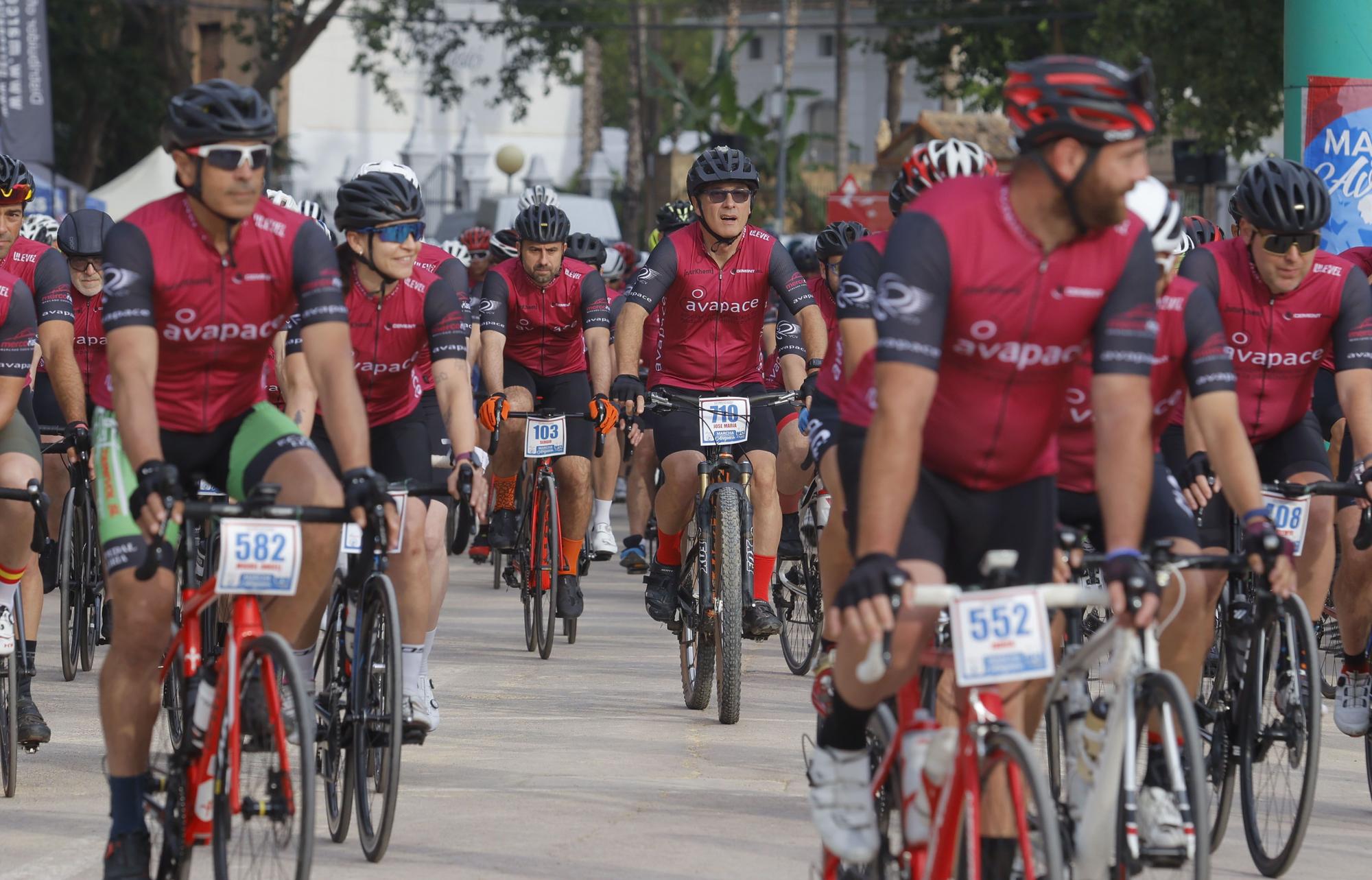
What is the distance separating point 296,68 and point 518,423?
245 ft

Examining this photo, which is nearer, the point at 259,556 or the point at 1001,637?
the point at 1001,637

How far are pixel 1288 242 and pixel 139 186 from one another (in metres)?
29.6

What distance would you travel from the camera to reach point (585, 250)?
44.8ft

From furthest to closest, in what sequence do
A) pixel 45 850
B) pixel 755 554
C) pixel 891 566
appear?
pixel 755 554
pixel 45 850
pixel 891 566

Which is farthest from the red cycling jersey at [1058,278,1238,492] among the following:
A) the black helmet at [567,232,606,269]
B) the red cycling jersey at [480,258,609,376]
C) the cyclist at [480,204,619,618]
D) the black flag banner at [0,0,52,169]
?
the black flag banner at [0,0,52,169]

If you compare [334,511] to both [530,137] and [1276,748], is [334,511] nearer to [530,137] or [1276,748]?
[1276,748]

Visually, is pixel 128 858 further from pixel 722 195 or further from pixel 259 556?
pixel 722 195

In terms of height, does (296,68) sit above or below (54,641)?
above

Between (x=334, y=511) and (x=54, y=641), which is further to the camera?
(x=54, y=641)

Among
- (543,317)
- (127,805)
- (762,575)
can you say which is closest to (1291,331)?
(762,575)

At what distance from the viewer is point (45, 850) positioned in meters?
6.54

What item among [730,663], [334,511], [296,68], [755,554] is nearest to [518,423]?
[755,554]

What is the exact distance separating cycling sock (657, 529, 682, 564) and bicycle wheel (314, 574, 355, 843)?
3.03 metres

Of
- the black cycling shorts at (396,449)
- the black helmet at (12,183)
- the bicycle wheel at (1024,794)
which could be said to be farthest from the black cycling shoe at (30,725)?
the bicycle wheel at (1024,794)
